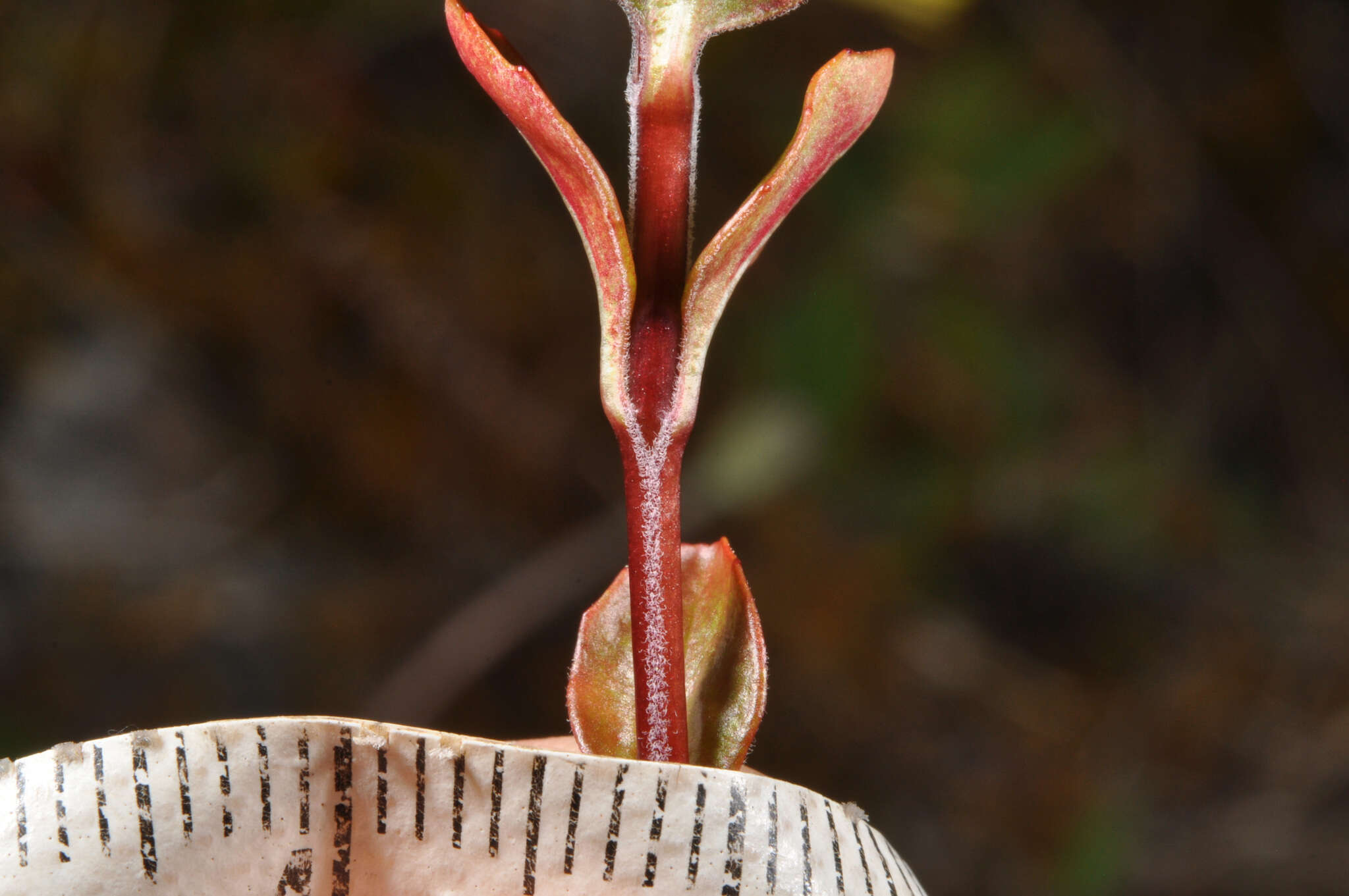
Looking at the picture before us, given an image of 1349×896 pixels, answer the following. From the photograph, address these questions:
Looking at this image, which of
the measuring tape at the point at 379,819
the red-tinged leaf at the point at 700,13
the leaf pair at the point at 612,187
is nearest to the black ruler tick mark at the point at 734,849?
the measuring tape at the point at 379,819

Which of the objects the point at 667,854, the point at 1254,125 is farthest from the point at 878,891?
the point at 1254,125

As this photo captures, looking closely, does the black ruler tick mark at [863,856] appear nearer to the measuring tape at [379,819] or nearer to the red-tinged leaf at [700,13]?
the measuring tape at [379,819]

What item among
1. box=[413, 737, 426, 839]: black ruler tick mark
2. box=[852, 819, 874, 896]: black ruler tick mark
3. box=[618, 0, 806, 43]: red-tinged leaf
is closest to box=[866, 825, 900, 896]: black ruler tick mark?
box=[852, 819, 874, 896]: black ruler tick mark

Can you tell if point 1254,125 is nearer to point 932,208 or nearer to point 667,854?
point 932,208

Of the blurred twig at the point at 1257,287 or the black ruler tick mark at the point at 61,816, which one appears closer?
the black ruler tick mark at the point at 61,816

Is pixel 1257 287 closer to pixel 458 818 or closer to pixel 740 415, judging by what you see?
pixel 740 415

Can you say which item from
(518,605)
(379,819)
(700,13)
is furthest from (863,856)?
(518,605)

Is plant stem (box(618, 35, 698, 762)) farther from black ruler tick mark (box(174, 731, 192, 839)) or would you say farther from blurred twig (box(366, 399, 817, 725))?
blurred twig (box(366, 399, 817, 725))
